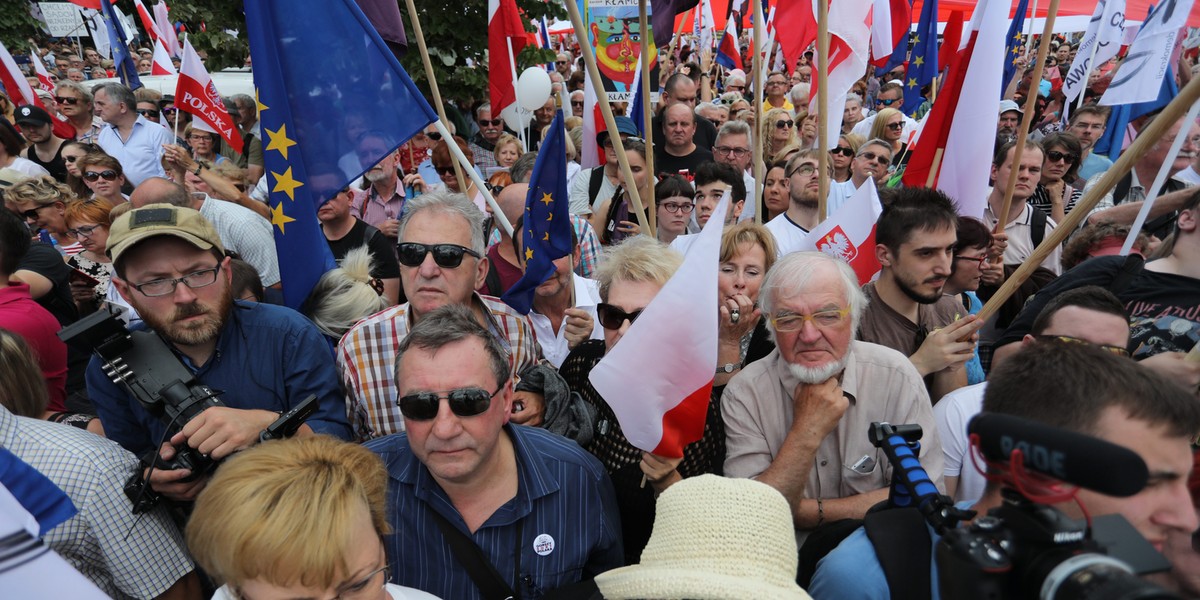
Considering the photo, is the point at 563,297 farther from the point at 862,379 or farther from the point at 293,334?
the point at 862,379

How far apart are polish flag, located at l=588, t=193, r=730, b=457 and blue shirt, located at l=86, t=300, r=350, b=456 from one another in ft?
3.61

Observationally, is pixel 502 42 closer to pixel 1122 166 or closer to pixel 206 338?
pixel 206 338

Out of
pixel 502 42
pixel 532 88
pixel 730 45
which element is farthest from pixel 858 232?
pixel 730 45

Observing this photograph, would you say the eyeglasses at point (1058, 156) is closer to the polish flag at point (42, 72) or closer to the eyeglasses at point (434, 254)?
the eyeglasses at point (434, 254)

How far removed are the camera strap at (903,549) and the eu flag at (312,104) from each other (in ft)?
8.30

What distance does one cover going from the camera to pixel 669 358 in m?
2.33

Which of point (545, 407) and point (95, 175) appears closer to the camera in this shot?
point (545, 407)

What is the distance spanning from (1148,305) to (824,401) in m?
1.74

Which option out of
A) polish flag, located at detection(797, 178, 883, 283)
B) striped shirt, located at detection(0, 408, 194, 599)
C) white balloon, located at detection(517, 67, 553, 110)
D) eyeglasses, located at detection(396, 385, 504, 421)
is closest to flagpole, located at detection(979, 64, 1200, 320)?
polish flag, located at detection(797, 178, 883, 283)

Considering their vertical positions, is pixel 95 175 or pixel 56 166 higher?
pixel 95 175

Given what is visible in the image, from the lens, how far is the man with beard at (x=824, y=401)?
2445mm

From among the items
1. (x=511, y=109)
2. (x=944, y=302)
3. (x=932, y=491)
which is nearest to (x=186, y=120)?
(x=511, y=109)

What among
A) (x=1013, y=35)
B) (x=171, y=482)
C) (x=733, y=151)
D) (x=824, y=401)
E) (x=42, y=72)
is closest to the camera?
(x=171, y=482)

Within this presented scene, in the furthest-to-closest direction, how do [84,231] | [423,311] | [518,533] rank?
1. [84,231]
2. [423,311]
3. [518,533]
